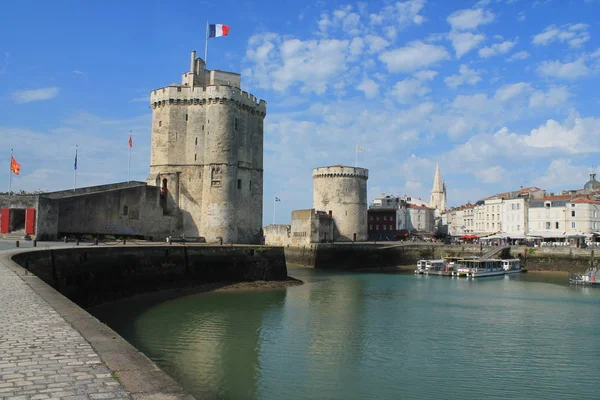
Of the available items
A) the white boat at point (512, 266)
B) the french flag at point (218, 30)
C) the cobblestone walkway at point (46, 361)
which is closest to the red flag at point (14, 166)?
the french flag at point (218, 30)

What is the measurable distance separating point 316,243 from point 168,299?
29.0 m

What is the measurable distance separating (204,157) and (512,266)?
27.4 metres

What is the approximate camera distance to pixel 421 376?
12977 millimetres

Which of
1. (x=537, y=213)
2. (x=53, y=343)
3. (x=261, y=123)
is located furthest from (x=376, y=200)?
(x=53, y=343)

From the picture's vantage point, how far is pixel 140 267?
24672 millimetres

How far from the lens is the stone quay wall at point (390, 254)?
47281 millimetres

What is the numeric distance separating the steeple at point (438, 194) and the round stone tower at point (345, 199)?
5386cm

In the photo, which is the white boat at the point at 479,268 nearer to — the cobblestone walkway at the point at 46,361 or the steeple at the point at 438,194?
the cobblestone walkway at the point at 46,361

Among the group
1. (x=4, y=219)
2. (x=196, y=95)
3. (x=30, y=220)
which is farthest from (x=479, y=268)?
(x=4, y=219)

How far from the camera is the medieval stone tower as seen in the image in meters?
34.9

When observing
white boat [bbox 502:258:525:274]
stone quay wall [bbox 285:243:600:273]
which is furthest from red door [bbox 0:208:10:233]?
white boat [bbox 502:258:525:274]

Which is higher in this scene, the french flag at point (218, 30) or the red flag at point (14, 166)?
the french flag at point (218, 30)

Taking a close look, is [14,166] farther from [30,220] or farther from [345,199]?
[345,199]

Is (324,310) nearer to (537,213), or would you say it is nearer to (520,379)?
(520,379)
